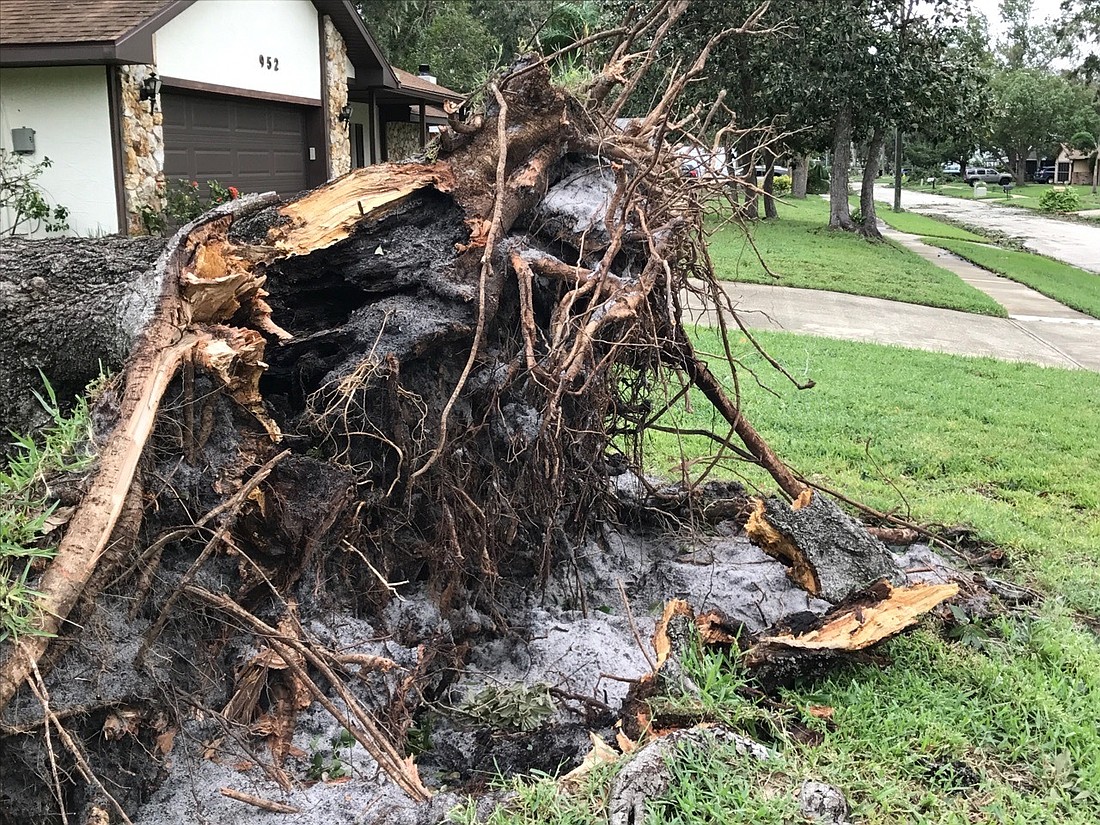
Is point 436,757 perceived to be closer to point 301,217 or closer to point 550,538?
point 550,538

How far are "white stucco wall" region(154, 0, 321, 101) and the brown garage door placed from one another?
10.7 inches

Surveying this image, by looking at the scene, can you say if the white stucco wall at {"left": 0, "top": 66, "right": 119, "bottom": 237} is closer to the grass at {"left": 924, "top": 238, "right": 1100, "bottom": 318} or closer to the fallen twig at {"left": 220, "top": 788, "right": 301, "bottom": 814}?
the fallen twig at {"left": 220, "top": 788, "right": 301, "bottom": 814}

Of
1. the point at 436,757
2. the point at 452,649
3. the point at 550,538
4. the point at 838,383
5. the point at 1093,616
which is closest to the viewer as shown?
the point at 436,757

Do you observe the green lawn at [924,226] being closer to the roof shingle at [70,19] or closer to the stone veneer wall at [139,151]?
the stone veneer wall at [139,151]

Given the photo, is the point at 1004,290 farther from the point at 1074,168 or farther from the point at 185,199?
the point at 1074,168

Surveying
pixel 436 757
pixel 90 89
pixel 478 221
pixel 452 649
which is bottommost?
pixel 436 757

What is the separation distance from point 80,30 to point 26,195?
5.83 feet

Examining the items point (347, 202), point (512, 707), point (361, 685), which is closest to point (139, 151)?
point (347, 202)

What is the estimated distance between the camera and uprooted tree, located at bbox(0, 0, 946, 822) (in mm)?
2988

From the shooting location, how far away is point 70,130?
9.98m

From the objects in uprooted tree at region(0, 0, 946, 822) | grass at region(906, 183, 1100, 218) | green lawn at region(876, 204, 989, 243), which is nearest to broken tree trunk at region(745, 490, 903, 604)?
uprooted tree at region(0, 0, 946, 822)

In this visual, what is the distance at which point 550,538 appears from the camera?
12.2 feet

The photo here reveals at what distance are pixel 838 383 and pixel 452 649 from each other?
5.66 m

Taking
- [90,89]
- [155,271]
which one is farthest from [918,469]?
[90,89]
